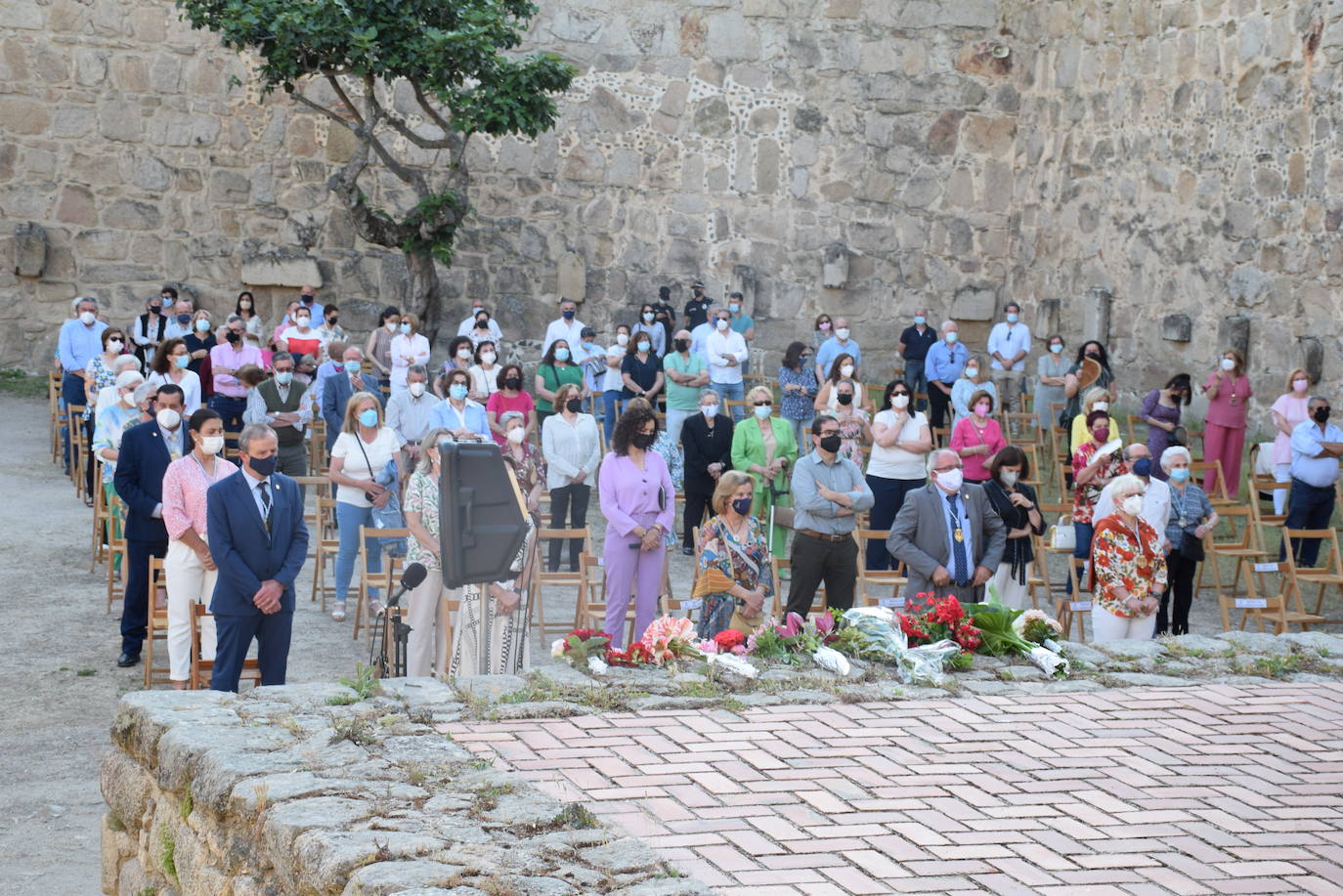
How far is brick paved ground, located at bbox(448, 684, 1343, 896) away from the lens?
4.52m

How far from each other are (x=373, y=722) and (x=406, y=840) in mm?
1310

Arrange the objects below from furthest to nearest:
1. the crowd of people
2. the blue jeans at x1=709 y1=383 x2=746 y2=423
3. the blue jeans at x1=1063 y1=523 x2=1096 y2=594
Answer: the blue jeans at x1=709 y1=383 x2=746 y2=423 < the blue jeans at x1=1063 y1=523 x2=1096 y2=594 < the crowd of people

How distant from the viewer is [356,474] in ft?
33.5

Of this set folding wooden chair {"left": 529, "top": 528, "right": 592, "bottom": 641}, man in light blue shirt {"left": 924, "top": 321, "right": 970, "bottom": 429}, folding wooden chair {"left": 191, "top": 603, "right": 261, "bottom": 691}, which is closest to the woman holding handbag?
folding wooden chair {"left": 529, "top": 528, "right": 592, "bottom": 641}

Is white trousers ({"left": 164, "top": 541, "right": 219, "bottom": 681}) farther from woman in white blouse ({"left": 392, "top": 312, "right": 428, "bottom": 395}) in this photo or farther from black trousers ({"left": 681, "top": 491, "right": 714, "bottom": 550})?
woman in white blouse ({"left": 392, "top": 312, "right": 428, "bottom": 395})

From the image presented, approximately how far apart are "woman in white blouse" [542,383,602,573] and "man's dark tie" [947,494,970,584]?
3141mm

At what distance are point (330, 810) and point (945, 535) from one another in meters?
4.84

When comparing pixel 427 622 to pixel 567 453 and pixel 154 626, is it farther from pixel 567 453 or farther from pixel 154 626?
pixel 567 453

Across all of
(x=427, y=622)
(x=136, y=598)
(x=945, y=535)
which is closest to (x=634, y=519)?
(x=427, y=622)

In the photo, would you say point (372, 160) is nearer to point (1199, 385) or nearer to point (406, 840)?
point (1199, 385)

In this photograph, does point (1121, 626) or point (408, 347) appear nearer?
point (1121, 626)

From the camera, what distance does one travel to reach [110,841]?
20.2 ft

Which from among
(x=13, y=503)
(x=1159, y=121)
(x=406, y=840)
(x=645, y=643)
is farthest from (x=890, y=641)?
(x=1159, y=121)

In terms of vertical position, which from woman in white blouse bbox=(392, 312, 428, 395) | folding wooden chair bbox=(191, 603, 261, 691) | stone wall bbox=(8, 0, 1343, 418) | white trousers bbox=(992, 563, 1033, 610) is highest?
stone wall bbox=(8, 0, 1343, 418)
